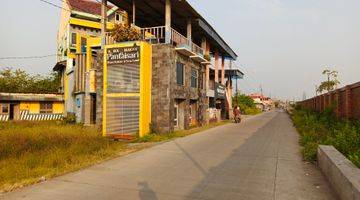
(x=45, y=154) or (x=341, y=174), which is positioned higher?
(x=341, y=174)

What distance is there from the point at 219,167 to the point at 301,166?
241 centimetres

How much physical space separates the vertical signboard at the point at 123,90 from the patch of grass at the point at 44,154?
9.57ft

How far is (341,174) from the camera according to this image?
6.27 m

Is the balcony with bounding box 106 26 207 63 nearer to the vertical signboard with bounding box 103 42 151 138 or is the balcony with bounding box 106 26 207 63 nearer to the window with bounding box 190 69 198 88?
the window with bounding box 190 69 198 88

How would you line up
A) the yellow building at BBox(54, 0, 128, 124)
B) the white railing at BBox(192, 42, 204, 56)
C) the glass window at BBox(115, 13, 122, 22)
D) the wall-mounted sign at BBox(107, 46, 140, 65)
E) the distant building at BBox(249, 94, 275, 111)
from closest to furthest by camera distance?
the wall-mounted sign at BBox(107, 46, 140, 65) → the yellow building at BBox(54, 0, 128, 124) → the white railing at BBox(192, 42, 204, 56) → the glass window at BBox(115, 13, 122, 22) → the distant building at BBox(249, 94, 275, 111)

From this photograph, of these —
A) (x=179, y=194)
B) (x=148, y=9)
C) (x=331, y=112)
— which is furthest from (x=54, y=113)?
(x=179, y=194)

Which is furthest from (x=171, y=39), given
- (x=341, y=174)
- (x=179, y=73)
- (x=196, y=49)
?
(x=341, y=174)

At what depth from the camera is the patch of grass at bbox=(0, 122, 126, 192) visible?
8023 millimetres

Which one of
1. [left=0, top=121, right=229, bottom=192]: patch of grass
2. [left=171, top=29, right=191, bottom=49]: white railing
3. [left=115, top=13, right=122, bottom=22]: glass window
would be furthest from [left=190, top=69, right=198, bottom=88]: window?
[left=115, top=13, right=122, bottom=22]: glass window

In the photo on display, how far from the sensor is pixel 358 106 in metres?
14.7

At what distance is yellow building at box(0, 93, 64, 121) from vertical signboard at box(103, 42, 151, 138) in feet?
53.3

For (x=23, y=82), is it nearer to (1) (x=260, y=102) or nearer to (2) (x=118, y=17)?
(2) (x=118, y=17)

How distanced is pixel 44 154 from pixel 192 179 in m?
5.20

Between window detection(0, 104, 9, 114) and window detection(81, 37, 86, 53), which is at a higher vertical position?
window detection(81, 37, 86, 53)
